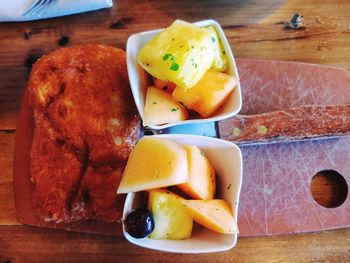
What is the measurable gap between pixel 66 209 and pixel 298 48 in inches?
35.5

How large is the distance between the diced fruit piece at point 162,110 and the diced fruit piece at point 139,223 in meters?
0.24

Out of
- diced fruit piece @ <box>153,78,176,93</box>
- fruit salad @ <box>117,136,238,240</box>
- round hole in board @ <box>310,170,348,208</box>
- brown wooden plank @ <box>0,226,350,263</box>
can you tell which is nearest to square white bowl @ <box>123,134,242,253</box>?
fruit salad @ <box>117,136,238,240</box>

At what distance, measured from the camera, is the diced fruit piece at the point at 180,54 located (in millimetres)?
1054

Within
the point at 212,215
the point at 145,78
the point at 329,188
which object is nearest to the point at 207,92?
the point at 145,78

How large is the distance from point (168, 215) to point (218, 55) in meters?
0.44

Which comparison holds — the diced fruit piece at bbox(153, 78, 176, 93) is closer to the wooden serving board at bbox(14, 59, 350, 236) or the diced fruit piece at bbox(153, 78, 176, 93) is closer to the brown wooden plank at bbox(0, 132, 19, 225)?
the wooden serving board at bbox(14, 59, 350, 236)

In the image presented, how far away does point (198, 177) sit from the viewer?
103cm

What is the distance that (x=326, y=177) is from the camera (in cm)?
131

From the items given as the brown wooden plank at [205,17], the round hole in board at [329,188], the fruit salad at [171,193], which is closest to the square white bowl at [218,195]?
the fruit salad at [171,193]

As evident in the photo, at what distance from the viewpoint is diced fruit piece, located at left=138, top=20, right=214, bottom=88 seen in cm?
105

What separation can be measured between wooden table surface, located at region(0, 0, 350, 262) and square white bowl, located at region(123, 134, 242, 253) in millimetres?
263

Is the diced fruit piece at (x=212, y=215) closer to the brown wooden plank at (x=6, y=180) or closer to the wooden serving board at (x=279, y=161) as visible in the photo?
the wooden serving board at (x=279, y=161)

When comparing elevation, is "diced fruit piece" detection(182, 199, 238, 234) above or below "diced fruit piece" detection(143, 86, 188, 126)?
below

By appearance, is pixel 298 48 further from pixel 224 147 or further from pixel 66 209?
pixel 66 209
